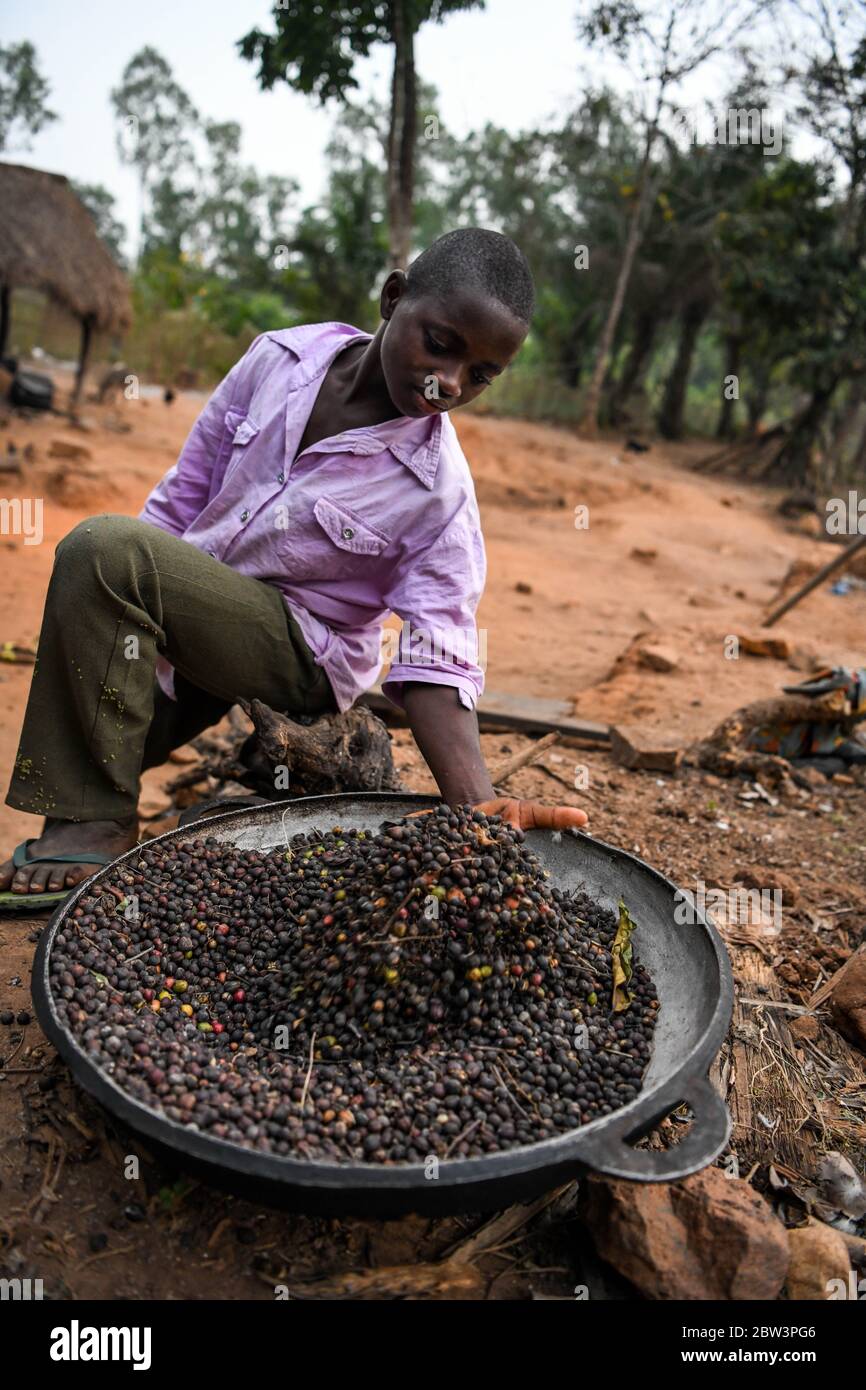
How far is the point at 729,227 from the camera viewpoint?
15.2 metres

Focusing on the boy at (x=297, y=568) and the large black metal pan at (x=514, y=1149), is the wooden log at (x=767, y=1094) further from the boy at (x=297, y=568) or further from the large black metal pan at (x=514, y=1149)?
the boy at (x=297, y=568)

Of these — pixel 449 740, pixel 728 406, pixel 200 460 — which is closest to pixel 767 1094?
pixel 449 740

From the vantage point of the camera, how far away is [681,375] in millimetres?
20938

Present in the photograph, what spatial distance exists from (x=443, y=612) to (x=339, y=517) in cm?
37

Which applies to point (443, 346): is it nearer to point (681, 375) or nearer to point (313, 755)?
point (313, 755)

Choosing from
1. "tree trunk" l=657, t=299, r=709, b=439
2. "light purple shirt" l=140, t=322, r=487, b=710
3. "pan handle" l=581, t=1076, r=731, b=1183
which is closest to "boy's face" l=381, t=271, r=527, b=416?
"light purple shirt" l=140, t=322, r=487, b=710

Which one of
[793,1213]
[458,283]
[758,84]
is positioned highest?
[758,84]

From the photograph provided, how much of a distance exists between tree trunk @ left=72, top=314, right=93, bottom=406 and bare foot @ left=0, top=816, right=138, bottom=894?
36.3ft

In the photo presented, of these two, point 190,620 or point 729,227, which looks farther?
point 729,227

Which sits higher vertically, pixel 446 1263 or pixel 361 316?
pixel 361 316

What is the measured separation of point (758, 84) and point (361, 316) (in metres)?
7.72
